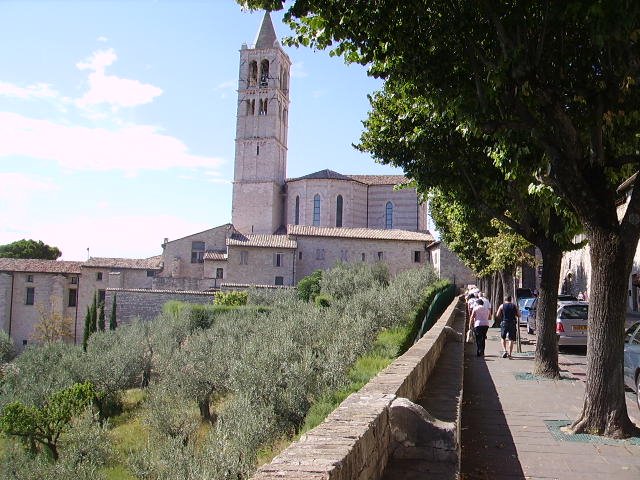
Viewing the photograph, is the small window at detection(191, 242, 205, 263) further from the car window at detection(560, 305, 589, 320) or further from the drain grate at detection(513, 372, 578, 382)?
the drain grate at detection(513, 372, 578, 382)

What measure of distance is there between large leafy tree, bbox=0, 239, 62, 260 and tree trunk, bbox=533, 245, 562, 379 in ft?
218

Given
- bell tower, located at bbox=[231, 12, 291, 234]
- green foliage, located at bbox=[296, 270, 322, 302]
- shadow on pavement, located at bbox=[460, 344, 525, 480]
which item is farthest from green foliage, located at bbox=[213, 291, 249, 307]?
shadow on pavement, located at bbox=[460, 344, 525, 480]

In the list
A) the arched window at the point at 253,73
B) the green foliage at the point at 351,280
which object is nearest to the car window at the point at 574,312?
the green foliage at the point at 351,280

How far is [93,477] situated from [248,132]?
5655 cm

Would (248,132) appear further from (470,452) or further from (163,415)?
(470,452)

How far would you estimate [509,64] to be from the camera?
6551 millimetres

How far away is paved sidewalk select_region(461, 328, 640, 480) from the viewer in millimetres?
5645

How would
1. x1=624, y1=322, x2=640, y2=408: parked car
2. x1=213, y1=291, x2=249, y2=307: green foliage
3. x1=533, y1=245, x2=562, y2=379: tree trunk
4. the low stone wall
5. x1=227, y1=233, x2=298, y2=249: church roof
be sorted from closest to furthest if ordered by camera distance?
the low stone wall
x1=624, y1=322, x2=640, y2=408: parked car
x1=533, y1=245, x2=562, y2=379: tree trunk
x1=213, y1=291, x2=249, y2=307: green foliage
x1=227, y1=233, x2=298, y2=249: church roof

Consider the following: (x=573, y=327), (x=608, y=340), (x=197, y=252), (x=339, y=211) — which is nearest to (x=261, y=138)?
(x=339, y=211)

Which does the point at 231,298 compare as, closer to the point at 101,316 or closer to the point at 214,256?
the point at 101,316

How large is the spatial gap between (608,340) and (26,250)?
2756 inches

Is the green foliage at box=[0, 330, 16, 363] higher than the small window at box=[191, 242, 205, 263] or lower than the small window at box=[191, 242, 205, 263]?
lower

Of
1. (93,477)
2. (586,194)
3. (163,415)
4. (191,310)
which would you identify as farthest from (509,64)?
(191,310)

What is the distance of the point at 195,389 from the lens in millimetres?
16672
